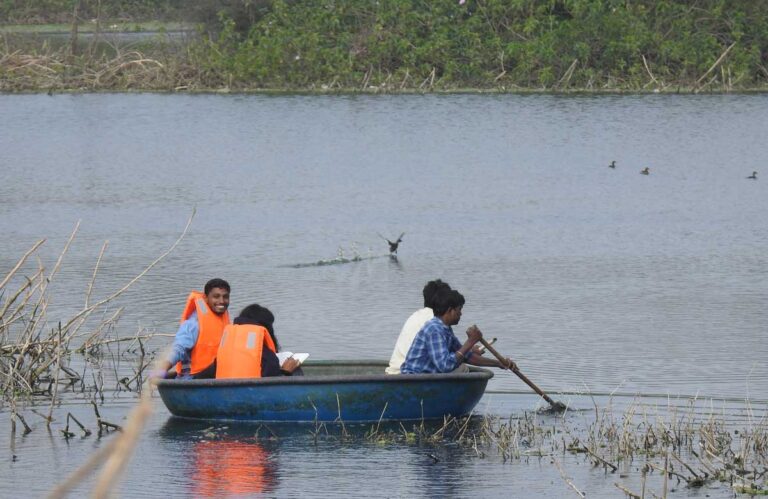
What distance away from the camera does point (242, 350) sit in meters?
10.3

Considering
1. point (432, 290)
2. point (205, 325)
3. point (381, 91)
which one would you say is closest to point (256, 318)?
point (205, 325)

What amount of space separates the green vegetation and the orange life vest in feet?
111

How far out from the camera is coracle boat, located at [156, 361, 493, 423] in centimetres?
1030

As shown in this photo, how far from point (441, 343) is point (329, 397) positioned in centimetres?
83

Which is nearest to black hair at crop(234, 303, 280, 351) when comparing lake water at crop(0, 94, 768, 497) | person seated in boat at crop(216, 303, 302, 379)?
person seated in boat at crop(216, 303, 302, 379)

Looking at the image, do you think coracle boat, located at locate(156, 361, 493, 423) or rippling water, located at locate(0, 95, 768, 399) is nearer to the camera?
coracle boat, located at locate(156, 361, 493, 423)

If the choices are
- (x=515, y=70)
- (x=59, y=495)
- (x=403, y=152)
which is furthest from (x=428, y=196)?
(x=59, y=495)

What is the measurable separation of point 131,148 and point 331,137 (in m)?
4.64

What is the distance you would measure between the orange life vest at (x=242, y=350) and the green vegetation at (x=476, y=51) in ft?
111

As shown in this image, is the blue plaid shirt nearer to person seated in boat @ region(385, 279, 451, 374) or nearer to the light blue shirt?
person seated in boat @ region(385, 279, 451, 374)

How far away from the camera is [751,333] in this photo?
14938mm

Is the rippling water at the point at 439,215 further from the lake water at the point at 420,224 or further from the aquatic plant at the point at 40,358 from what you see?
the aquatic plant at the point at 40,358

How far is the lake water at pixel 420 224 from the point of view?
13.5 meters

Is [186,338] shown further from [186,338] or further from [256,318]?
[256,318]
